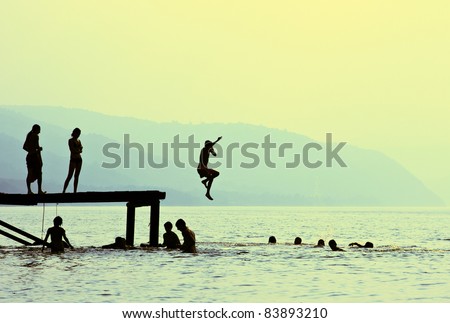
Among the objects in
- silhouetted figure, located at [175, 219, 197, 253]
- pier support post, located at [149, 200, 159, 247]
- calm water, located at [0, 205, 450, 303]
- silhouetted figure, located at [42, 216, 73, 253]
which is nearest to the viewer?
calm water, located at [0, 205, 450, 303]

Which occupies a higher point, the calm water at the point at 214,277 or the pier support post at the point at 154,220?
the pier support post at the point at 154,220

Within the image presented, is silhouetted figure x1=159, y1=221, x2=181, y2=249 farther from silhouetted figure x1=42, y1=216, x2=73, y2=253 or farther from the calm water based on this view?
silhouetted figure x1=42, y1=216, x2=73, y2=253

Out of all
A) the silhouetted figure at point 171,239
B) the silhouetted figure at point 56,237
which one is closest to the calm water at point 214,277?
the silhouetted figure at point 56,237

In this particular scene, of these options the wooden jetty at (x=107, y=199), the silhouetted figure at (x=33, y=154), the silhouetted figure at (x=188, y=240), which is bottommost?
the silhouetted figure at (x=188, y=240)

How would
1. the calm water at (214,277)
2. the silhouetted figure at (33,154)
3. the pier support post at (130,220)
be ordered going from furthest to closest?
the pier support post at (130,220), the silhouetted figure at (33,154), the calm water at (214,277)

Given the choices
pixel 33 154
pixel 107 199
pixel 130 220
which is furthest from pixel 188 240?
pixel 33 154

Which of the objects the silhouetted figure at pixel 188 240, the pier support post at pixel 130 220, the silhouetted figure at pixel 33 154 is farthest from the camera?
the pier support post at pixel 130 220

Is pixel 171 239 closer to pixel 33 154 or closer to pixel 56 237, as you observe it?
pixel 56 237

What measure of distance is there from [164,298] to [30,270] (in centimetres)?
758

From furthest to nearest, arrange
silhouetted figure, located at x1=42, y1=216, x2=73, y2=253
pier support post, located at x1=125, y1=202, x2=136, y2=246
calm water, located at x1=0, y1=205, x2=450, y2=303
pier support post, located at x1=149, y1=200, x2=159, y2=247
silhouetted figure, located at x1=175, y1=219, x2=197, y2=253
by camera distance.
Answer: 1. pier support post, located at x1=125, y1=202, x2=136, y2=246
2. pier support post, located at x1=149, y1=200, x2=159, y2=247
3. silhouetted figure, located at x1=175, y1=219, x2=197, y2=253
4. silhouetted figure, located at x1=42, y1=216, x2=73, y2=253
5. calm water, located at x1=0, y1=205, x2=450, y2=303

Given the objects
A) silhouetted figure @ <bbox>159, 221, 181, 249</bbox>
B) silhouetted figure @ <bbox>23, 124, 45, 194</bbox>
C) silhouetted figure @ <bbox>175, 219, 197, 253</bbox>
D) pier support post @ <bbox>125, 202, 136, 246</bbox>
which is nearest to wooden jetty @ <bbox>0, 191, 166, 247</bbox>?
pier support post @ <bbox>125, 202, 136, 246</bbox>

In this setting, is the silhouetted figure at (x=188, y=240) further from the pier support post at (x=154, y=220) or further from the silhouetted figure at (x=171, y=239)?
the pier support post at (x=154, y=220)

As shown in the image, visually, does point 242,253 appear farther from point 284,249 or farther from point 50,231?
point 50,231
